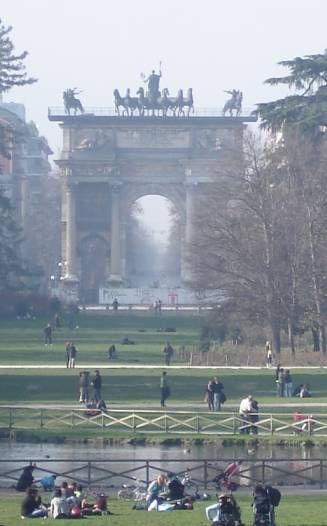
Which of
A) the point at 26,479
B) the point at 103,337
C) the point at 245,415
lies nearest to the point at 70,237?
the point at 103,337

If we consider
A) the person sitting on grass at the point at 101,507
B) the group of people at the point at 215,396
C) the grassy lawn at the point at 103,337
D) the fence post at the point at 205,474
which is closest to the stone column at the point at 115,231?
the grassy lawn at the point at 103,337

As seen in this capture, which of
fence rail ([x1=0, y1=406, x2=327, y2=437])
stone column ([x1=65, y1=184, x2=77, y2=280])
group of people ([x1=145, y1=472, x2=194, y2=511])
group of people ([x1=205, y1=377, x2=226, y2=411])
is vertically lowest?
group of people ([x1=145, y1=472, x2=194, y2=511])

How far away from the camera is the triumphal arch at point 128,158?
505 feet

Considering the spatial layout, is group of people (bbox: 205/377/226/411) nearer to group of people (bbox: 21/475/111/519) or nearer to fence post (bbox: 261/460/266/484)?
fence post (bbox: 261/460/266/484)

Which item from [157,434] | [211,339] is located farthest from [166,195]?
[157,434]

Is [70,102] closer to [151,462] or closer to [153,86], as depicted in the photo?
[153,86]

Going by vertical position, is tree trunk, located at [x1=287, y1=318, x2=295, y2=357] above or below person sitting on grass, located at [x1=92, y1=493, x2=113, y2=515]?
above

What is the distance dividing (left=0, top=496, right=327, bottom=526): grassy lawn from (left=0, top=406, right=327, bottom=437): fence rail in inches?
501

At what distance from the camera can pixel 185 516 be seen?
3459cm

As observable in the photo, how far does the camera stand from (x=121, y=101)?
15462 centimetres

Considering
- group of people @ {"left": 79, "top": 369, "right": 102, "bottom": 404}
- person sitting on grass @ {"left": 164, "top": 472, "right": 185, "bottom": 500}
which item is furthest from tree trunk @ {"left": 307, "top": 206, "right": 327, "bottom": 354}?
person sitting on grass @ {"left": 164, "top": 472, "right": 185, "bottom": 500}

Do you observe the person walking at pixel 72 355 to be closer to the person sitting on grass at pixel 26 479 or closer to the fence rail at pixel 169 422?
the fence rail at pixel 169 422

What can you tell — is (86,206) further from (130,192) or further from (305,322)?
(305,322)

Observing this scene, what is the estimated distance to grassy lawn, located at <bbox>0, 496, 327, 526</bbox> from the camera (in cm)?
3369
